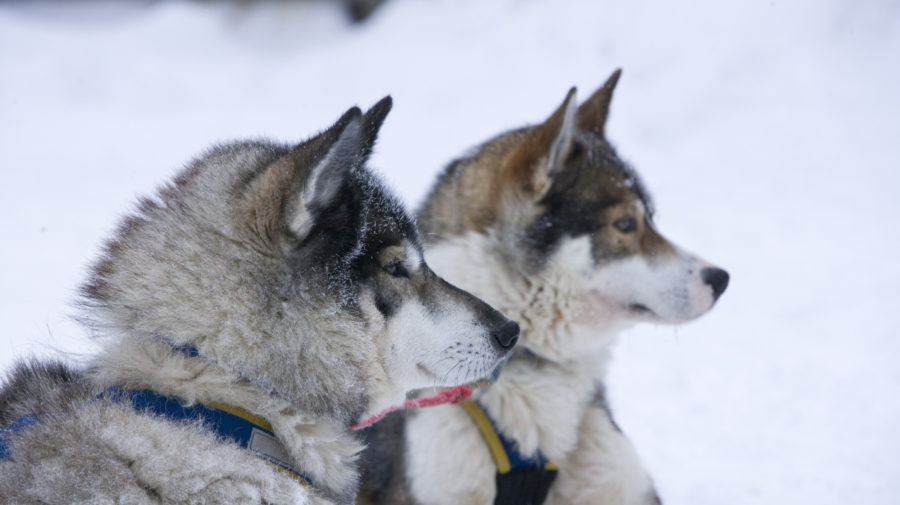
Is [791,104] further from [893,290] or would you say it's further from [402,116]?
[402,116]

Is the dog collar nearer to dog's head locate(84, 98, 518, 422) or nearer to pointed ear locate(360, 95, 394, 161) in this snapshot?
dog's head locate(84, 98, 518, 422)

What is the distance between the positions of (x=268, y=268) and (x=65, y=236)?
5856mm

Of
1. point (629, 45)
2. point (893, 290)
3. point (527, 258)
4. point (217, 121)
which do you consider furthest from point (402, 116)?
point (527, 258)

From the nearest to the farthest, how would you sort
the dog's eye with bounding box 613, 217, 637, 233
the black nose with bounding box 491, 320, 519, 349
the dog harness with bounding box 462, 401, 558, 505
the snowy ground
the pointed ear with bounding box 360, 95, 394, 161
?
the pointed ear with bounding box 360, 95, 394, 161 < the black nose with bounding box 491, 320, 519, 349 < the dog harness with bounding box 462, 401, 558, 505 < the dog's eye with bounding box 613, 217, 637, 233 < the snowy ground

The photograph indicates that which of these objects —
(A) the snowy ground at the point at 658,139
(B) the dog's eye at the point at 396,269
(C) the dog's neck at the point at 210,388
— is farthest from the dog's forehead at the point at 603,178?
(C) the dog's neck at the point at 210,388

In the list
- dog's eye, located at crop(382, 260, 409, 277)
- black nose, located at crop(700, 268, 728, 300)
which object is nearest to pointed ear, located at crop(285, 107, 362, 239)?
dog's eye, located at crop(382, 260, 409, 277)

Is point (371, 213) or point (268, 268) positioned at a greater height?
point (371, 213)

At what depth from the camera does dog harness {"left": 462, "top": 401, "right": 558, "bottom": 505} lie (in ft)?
8.82

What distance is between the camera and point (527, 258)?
277cm

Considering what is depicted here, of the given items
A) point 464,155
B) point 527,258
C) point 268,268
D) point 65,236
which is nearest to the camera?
point 268,268

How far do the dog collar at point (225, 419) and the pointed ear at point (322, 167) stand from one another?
0.48 meters

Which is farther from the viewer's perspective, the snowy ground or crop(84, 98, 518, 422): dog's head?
the snowy ground

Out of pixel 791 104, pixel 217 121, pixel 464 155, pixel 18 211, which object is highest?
pixel 791 104

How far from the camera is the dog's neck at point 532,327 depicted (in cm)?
276
